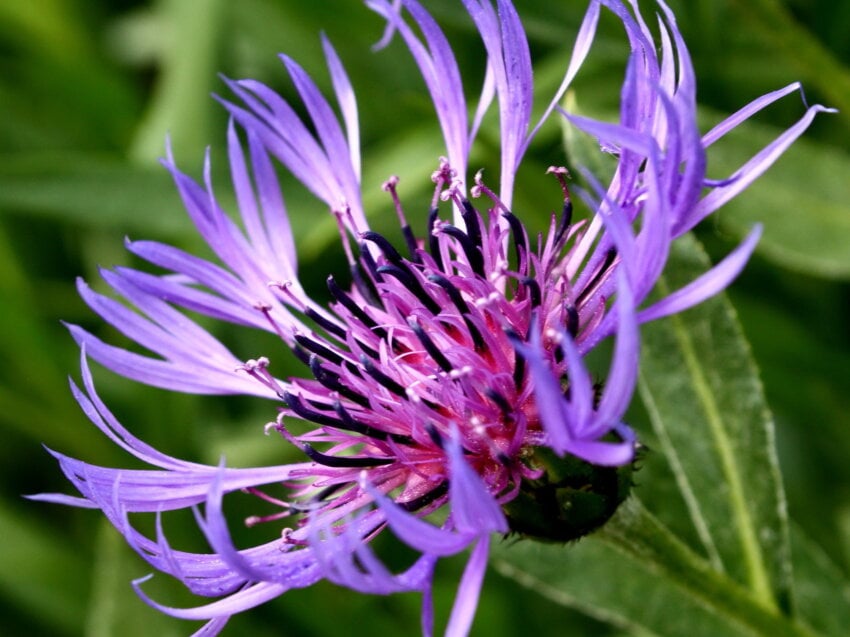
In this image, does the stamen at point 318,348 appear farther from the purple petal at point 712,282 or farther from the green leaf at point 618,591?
the purple petal at point 712,282

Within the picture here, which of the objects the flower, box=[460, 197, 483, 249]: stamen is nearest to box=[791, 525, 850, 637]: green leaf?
the flower

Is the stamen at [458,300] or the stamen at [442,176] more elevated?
the stamen at [442,176]

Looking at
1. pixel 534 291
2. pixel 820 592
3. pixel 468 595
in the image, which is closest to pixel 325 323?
pixel 534 291

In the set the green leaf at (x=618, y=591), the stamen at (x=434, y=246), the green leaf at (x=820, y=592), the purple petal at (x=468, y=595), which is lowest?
the green leaf at (x=820, y=592)

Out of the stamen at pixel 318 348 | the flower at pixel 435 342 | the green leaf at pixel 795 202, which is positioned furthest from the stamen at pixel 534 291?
the green leaf at pixel 795 202

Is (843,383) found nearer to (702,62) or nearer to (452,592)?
(702,62)

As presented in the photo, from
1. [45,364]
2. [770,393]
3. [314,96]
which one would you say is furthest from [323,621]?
[314,96]

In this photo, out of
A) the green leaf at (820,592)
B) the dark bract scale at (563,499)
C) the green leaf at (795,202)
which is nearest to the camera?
the dark bract scale at (563,499)
